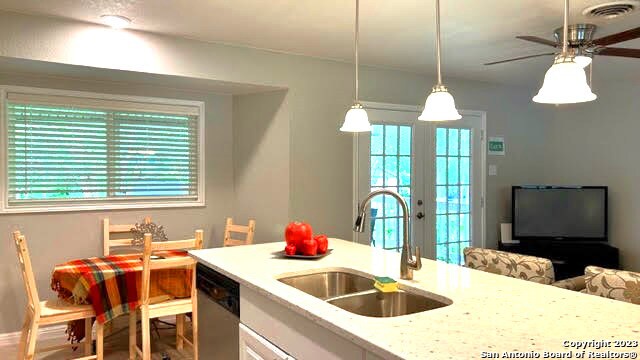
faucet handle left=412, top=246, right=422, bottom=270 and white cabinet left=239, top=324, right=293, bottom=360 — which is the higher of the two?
faucet handle left=412, top=246, right=422, bottom=270

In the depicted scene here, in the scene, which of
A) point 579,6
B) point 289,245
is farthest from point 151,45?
point 579,6

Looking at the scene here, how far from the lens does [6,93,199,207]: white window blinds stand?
3.62 metres

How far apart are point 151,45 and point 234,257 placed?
1896 millimetres

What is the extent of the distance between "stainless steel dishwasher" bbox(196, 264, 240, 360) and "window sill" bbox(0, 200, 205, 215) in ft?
6.03

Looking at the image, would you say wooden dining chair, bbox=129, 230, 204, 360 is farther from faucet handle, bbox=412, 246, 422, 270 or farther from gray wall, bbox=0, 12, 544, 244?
faucet handle, bbox=412, 246, 422, 270

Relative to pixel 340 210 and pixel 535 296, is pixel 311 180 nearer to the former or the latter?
pixel 340 210

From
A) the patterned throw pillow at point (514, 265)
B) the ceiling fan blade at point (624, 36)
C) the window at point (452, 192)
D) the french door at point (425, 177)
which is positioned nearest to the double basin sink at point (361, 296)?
the patterned throw pillow at point (514, 265)

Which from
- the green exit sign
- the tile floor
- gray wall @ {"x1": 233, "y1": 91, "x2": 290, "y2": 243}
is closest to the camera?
the tile floor

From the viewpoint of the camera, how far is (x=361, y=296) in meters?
1.81

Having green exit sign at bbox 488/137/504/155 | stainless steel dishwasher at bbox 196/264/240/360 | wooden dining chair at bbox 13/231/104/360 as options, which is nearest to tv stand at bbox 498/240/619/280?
green exit sign at bbox 488/137/504/155

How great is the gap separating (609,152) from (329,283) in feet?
14.7

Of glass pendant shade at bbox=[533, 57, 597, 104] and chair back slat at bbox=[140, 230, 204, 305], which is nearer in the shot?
glass pendant shade at bbox=[533, 57, 597, 104]

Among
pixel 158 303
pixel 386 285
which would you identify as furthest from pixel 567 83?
pixel 158 303

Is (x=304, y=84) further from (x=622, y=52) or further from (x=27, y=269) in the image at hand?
(x=27, y=269)
